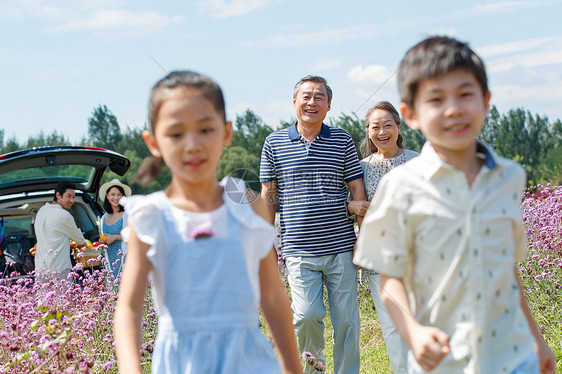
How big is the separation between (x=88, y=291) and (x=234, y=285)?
3.50 m

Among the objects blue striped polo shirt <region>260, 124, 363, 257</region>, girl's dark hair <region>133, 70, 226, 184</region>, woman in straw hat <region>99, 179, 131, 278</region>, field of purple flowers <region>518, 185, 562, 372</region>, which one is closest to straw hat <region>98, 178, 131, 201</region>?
woman in straw hat <region>99, 179, 131, 278</region>

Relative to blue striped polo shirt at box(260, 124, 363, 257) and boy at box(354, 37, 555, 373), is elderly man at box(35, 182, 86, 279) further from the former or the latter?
boy at box(354, 37, 555, 373)

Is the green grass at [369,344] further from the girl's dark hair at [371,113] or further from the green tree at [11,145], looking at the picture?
the green tree at [11,145]

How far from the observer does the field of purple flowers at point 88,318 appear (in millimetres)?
3721

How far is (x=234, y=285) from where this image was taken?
6.72ft

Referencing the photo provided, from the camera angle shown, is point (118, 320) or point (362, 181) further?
point (362, 181)

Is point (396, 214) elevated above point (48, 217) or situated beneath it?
situated beneath

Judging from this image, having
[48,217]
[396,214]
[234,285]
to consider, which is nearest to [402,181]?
[396,214]

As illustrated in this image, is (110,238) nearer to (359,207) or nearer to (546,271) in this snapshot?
(359,207)

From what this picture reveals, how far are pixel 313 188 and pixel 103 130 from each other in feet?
265

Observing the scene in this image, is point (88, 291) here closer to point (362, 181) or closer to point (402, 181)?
point (362, 181)

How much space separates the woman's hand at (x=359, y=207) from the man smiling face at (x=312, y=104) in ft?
2.05

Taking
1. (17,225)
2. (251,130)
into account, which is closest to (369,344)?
(17,225)

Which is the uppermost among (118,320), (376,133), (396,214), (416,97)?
(376,133)
